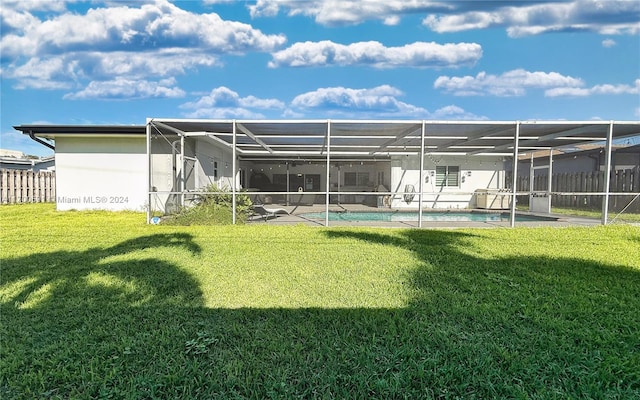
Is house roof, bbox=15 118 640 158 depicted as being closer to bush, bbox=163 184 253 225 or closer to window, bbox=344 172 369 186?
bush, bbox=163 184 253 225

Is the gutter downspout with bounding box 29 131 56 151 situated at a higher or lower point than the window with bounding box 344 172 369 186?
higher

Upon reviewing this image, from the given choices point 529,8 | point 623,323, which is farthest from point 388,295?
point 529,8

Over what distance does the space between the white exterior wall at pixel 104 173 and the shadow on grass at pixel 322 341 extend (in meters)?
8.16

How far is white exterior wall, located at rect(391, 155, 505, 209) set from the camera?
16812 mm

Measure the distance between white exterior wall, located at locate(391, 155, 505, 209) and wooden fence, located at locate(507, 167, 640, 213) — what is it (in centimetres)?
123

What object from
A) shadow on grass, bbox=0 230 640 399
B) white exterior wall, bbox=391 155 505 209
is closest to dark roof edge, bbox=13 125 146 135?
shadow on grass, bbox=0 230 640 399

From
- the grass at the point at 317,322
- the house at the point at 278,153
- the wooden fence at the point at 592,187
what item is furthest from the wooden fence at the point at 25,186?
the wooden fence at the point at 592,187

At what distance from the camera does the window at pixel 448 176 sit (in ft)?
55.5

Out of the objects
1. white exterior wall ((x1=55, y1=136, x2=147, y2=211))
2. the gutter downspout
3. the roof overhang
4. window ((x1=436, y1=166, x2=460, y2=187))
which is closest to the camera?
the roof overhang

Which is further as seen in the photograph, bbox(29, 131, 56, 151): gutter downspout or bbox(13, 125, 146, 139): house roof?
bbox(29, 131, 56, 151): gutter downspout

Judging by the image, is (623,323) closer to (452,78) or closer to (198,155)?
(198,155)

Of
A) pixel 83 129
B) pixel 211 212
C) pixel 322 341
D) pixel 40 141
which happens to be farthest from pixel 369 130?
pixel 40 141

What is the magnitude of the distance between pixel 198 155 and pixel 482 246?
31.3ft

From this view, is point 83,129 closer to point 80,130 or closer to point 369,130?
point 80,130
